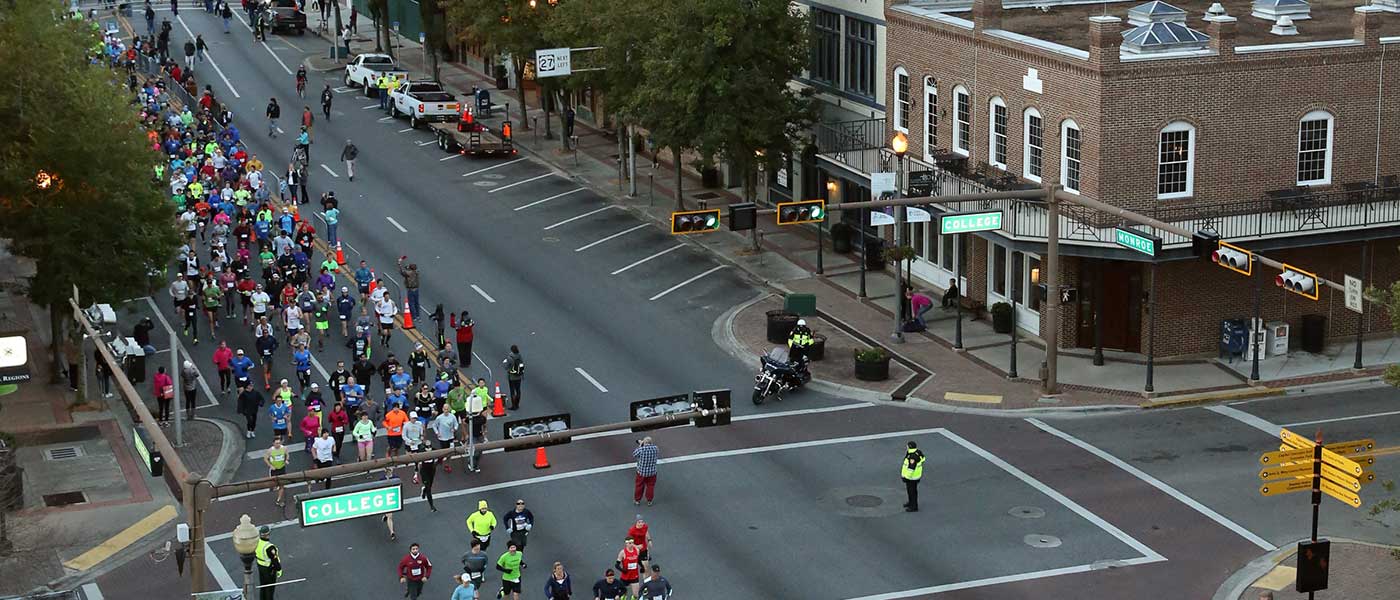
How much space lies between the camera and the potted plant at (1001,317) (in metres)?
49.7

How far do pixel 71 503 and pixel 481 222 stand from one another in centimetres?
2452

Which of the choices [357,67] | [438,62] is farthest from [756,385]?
[438,62]

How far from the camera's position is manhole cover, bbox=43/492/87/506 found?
129 ft

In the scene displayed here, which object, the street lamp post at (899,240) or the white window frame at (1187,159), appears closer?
the white window frame at (1187,159)

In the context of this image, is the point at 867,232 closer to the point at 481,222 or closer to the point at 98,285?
the point at 481,222

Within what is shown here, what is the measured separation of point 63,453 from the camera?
42625mm

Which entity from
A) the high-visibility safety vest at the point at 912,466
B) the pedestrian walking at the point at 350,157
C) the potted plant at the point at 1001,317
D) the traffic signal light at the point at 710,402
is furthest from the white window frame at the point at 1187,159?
the pedestrian walking at the point at 350,157

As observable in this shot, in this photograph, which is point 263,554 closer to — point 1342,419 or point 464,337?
point 464,337

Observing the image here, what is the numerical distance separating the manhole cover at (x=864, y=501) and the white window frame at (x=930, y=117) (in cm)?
1671

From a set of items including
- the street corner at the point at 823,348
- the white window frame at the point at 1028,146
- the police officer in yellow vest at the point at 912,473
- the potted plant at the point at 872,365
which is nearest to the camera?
the police officer in yellow vest at the point at 912,473

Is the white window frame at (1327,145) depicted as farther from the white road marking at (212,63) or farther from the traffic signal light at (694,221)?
the white road marking at (212,63)

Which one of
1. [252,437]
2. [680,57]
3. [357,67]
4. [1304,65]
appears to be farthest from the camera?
[357,67]

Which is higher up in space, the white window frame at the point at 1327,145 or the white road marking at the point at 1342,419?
the white window frame at the point at 1327,145

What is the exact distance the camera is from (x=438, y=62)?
90.9 meters
